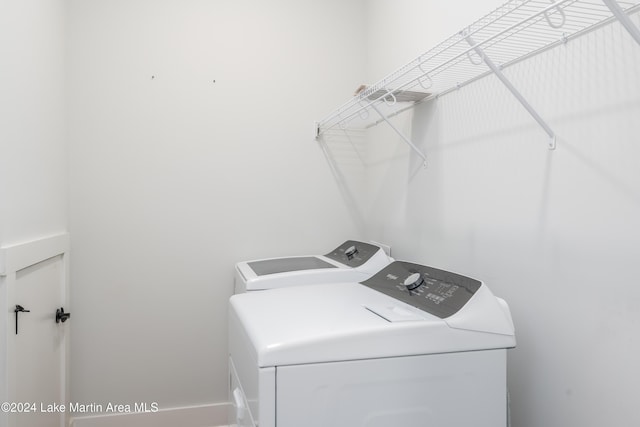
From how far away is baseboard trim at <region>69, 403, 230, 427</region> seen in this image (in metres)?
2.31

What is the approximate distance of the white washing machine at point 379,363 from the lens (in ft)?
3.35

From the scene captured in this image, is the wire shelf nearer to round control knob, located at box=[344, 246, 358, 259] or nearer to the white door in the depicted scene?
round control knob, located at box=[344, 246, 358, 259]

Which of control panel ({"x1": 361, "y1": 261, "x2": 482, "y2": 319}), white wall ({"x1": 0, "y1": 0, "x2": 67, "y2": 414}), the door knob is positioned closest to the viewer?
→ control panel ({"x1": 361, "y1": 261, "x2": 482, "y2": 319})

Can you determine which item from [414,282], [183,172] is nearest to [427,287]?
[414,282]

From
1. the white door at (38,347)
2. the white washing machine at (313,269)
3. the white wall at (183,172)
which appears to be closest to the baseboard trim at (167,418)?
the white wall at (183,172)

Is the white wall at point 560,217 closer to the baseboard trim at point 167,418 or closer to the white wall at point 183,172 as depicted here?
the white wall at point 183,172

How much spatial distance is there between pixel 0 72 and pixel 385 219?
6.03 ft

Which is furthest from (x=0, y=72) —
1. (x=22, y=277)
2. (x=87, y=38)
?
(x=87, y=38)

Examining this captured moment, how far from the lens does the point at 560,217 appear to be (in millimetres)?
1210

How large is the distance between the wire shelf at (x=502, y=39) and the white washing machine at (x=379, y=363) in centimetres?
71

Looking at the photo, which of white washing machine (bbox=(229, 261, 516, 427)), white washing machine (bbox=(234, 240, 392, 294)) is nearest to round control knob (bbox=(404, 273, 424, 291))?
white washing machine (bbox=(229, 261, 516, 427))

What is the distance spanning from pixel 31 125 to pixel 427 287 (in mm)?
1694

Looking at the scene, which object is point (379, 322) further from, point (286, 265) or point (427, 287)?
point (286, 265)

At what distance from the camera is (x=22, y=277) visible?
1.56 m
